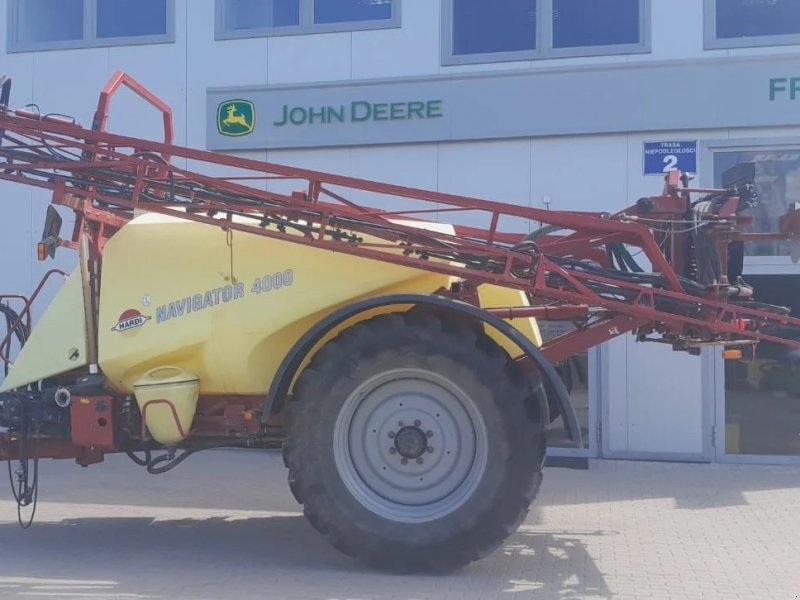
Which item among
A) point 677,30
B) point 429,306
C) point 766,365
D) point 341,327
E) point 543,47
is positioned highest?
point 677,30

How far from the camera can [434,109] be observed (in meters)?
9.48

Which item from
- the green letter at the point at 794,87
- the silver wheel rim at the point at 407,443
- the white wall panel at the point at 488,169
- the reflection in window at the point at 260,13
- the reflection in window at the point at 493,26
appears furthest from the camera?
the reflection in window at the point at 260,13

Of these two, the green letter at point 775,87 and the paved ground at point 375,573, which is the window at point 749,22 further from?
the paved ground at point 375,573

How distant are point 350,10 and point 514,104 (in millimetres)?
2235

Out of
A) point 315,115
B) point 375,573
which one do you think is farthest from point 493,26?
point 375,573

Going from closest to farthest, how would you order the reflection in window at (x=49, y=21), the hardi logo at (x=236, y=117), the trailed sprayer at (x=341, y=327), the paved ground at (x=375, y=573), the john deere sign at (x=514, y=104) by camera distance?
the paved ground at (x=375, y=573)
the trailed sprayer at (x=341, y=327)
the john deere sign at (x=514, y=104)
the hardi logo at (x=236, y=117)
the reflection in window at (x=49, y=21)

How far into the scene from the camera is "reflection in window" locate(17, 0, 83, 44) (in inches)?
413

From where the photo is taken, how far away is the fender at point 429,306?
5031 mm

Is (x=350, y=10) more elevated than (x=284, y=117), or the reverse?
(x=350, y=10)

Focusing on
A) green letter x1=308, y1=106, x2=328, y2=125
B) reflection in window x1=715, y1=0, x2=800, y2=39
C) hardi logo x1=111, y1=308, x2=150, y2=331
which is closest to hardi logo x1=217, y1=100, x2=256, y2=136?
green letter x1=308, y1=106, x2=328, y2=125

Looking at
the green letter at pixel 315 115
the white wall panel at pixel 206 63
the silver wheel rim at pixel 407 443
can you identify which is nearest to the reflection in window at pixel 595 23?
the green letter at pixel 315 115

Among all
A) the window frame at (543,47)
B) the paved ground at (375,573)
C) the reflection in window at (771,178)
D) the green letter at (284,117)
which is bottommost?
the paved ground at (375,573)

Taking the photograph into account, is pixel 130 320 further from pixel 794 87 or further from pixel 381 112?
pixel 794 87

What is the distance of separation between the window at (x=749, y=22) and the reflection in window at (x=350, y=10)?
3.52 m
